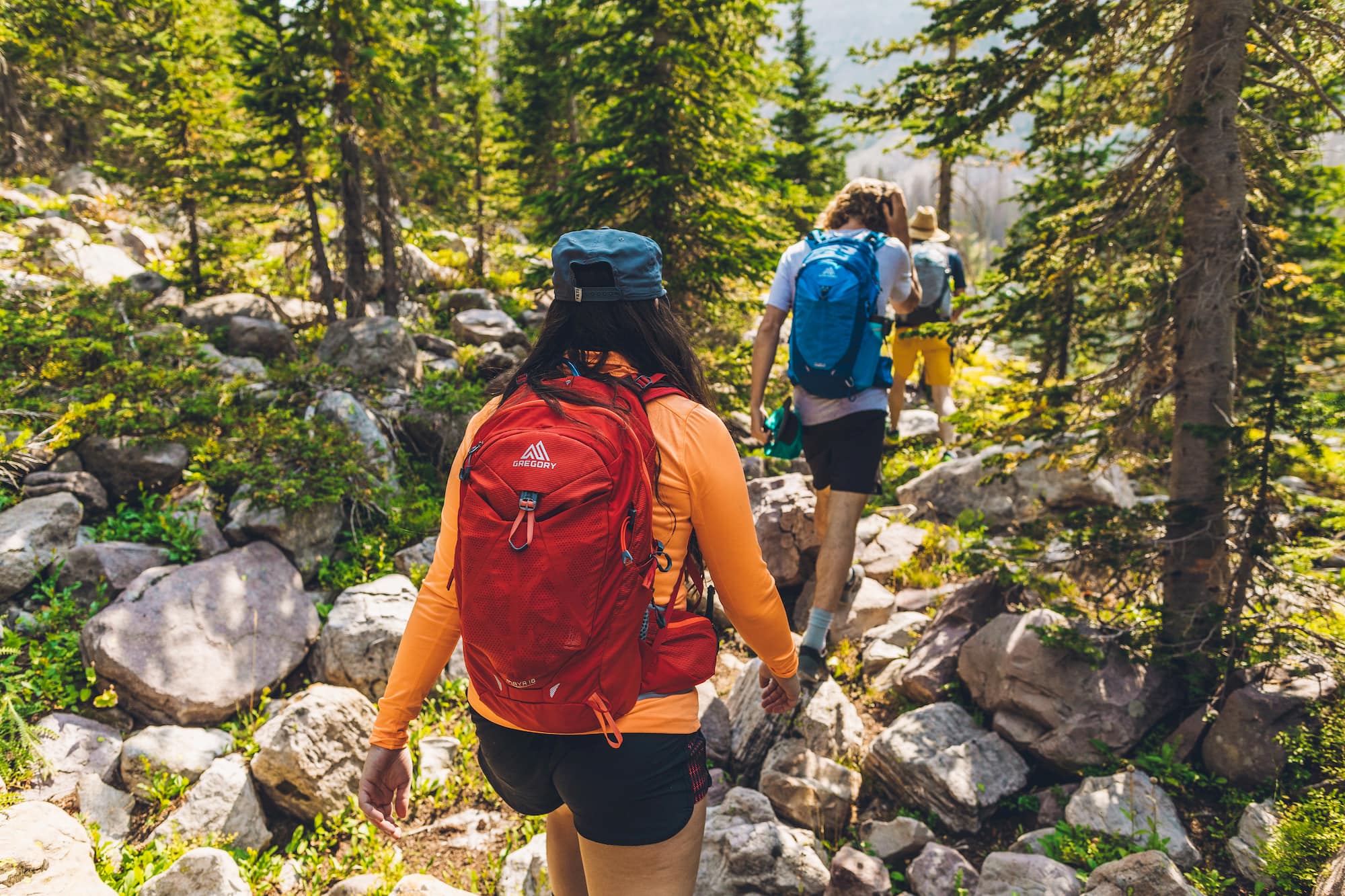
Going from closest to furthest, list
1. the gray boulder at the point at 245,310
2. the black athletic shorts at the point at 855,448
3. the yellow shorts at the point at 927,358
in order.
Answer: the black athletic shorts at the point at 855,448, the yellow shorts at the point at 927,358, the gray boulder at the point at 245,310

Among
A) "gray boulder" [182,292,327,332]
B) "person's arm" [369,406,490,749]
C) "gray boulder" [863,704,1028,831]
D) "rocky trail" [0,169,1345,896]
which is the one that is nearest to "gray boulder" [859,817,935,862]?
"rocky trail" [0,169,1345,896]

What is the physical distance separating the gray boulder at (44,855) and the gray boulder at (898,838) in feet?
12.6

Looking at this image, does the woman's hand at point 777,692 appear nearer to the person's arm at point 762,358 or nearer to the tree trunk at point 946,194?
the person's arm at point 762,358

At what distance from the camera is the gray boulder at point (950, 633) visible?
465 centimetres

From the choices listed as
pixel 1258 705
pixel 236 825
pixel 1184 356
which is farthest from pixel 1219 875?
pixel 236 825

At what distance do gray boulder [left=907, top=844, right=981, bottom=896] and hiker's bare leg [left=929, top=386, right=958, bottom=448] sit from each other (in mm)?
5883

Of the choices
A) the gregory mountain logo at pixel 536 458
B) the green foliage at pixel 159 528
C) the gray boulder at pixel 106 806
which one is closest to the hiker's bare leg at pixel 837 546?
the gregory mountain logo at pixel 536 458

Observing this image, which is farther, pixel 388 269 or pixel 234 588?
pixel 388 269

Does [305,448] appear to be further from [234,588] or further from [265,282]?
[265,282]

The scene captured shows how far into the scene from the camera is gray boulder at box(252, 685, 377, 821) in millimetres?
4438

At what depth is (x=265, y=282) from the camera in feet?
50.4

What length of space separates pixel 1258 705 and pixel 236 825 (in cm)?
580

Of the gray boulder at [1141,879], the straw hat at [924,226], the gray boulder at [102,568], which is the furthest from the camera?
the straw hat at [924,226]

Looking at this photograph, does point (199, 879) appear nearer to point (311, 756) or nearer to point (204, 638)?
point (311, 756)
